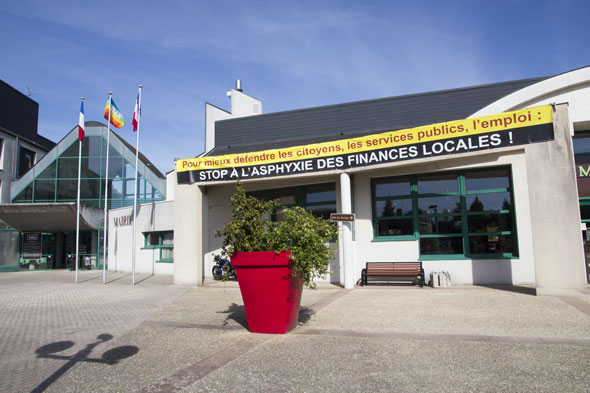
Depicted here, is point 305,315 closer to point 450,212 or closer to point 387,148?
point 387,148

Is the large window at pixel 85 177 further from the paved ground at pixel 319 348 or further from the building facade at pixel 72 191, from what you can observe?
the paved ground at pixel 319 348

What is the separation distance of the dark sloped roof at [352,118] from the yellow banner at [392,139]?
2.73 meters

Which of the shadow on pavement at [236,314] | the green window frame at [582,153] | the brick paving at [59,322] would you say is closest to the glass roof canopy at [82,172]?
the brick paving at [59,322]

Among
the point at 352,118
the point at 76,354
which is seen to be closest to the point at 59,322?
the point at 76,354

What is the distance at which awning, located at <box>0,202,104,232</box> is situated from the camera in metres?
21.8

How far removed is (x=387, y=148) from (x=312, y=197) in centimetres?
385

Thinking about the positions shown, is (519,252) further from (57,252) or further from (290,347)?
(57,252)

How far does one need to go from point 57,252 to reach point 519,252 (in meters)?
24.2

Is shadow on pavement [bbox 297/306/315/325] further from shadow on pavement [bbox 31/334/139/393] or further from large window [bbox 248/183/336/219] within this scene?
large window [bbox 248/183/336/219]

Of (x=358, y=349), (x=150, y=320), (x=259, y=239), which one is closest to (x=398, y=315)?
(x=358, y=349)

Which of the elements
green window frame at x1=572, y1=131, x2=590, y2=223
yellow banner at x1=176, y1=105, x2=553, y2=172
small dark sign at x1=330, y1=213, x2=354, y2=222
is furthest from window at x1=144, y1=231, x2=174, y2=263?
green window frame at x1=572, y1=131, x2=590, y2=223

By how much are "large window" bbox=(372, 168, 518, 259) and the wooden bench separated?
2.63 feet

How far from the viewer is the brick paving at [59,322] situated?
16.3 ft

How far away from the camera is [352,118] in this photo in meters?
15.6
